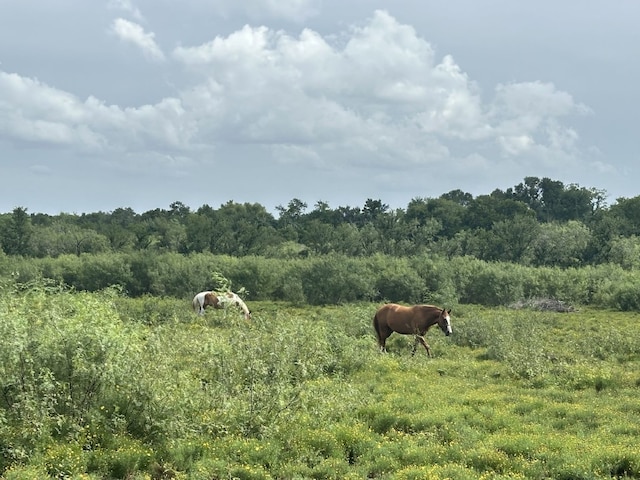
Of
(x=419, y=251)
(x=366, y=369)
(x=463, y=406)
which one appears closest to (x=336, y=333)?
(x=366, y=369)

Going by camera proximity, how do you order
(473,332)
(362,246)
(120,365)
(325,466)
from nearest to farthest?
(325,466) < (120,365) < (473,332) < (362,246)

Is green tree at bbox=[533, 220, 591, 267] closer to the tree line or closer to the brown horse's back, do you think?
the tree line

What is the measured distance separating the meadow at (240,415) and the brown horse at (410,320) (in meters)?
7.68

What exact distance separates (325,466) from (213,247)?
7799 cm

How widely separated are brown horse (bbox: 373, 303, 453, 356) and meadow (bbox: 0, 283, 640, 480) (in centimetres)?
768

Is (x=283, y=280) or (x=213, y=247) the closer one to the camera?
(x=283, y=280)

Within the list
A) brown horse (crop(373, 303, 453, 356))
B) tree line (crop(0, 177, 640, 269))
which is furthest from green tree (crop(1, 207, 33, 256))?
brown horse (crop(373, 303, 453, 356))

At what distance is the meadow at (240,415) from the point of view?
966 cm

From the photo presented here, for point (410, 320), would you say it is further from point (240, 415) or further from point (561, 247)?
point (561, 247)

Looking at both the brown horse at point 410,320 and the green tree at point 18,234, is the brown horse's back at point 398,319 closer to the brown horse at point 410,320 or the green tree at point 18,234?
the brown horse at point 410,320

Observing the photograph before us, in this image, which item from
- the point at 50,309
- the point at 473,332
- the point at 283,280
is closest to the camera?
the point at 50,309

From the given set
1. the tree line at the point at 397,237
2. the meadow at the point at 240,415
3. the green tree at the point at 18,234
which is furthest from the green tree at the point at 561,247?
the green tree at the point at 18,234

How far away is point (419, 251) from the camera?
7875 centimetres

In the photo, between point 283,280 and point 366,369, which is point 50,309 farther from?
point 283,280
